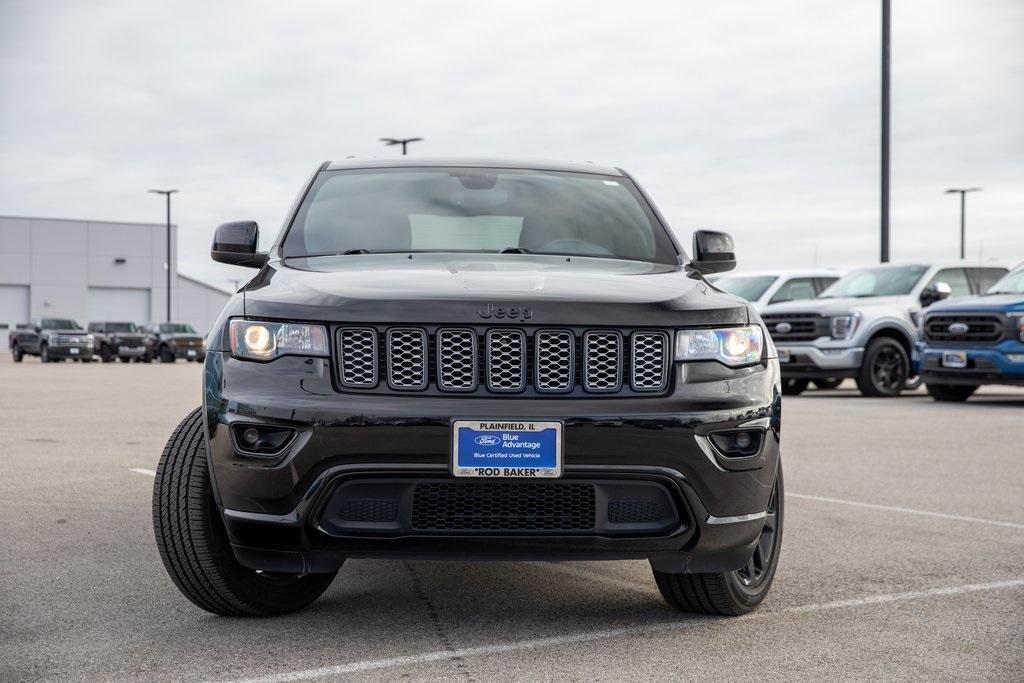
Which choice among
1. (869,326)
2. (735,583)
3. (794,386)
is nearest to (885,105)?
(794,386)

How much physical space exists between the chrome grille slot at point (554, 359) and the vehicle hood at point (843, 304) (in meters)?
14.1

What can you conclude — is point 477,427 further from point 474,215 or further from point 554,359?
point 474,215

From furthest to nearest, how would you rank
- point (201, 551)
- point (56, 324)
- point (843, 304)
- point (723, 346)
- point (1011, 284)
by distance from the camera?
point (56, 324), point (843, 304), point (1011, 284), point (201, 551), point (723, 346)

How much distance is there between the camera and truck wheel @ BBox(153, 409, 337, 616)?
4.19 meters

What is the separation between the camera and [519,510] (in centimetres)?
383

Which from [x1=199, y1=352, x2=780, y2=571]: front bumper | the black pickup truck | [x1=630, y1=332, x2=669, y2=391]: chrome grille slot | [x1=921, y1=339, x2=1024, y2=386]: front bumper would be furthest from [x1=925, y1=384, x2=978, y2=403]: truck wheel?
the black pickup truck

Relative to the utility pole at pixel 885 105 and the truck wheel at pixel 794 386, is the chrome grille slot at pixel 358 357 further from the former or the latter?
the utility pole at pixel 885 105

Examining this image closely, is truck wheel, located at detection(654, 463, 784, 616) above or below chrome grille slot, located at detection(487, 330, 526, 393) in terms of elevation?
below

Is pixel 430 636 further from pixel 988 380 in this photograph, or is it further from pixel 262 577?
pixel 988 380

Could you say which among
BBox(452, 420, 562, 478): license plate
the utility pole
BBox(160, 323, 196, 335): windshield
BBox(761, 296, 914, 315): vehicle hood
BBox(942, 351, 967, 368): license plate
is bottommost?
BBox(160, 323, 196, 335): windshield

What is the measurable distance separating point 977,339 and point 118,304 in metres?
62.6

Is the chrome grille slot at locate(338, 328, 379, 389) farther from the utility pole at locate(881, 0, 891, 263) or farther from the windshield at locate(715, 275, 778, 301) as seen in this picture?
the utility pole at locate(881, 0, 891, 263)

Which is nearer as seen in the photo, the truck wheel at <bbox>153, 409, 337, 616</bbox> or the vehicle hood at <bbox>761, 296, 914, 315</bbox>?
the truck wheel at <bbox>153, 409, 337, 616</bbox>

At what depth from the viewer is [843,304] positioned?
17531mm
